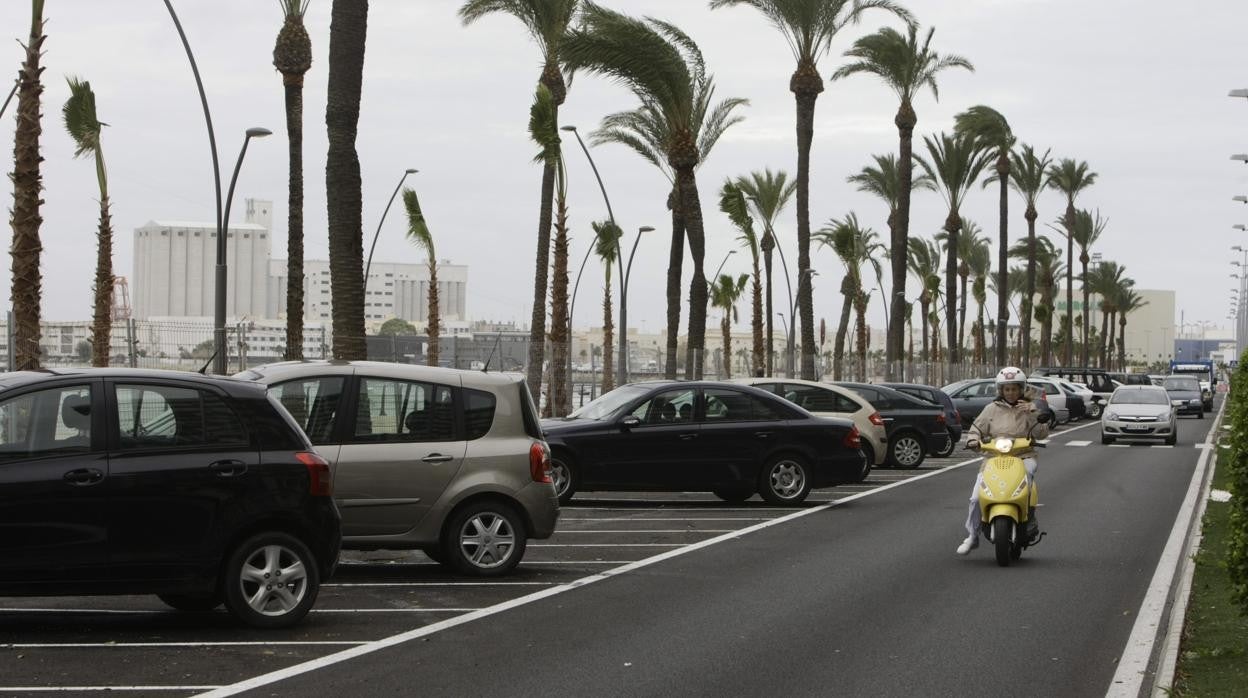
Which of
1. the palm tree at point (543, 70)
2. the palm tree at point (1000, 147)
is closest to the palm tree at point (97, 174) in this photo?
the palm tree at point (543, 70)

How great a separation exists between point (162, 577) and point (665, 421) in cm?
1056

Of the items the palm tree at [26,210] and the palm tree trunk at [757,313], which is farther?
the palm tree trunk at [757,313]

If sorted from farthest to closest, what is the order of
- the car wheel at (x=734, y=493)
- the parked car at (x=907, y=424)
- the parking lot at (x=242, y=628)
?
the parked car at (x=907, y=424) → the car wheel at (x=734, y=493) → the parking lot at (x=242, y=628)

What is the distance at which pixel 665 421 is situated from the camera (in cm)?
1923

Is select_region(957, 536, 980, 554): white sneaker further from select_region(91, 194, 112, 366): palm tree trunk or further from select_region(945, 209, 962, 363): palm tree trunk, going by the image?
select_region(945, 209, 962, 363): palm tree trunk

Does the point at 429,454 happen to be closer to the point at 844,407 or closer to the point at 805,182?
the point at 844,407

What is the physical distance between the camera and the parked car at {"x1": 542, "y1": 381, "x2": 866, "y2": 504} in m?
18.9

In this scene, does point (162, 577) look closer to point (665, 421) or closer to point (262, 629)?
point (262, 629)


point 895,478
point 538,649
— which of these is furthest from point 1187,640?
point 895,478

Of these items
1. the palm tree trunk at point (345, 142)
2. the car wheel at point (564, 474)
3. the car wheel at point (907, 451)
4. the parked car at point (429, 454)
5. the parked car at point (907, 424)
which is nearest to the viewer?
the parked car at point (429, 454)

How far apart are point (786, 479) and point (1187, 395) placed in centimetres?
4425

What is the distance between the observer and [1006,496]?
44.5 feet

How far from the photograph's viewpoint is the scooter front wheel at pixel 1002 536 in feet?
44.6

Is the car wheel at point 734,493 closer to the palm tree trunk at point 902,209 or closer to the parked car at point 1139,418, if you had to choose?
the parked car at point 1139,418
